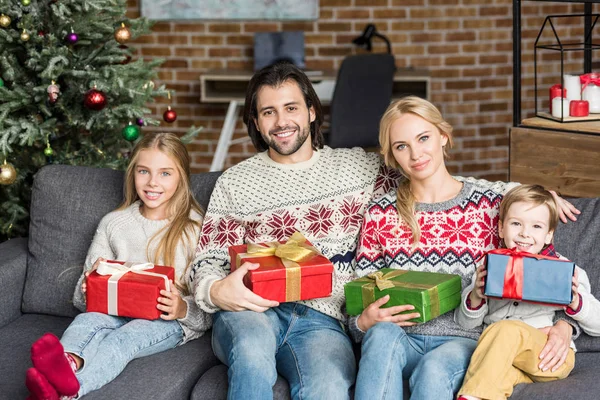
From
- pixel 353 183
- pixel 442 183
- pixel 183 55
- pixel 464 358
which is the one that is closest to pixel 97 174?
pixel 353 183

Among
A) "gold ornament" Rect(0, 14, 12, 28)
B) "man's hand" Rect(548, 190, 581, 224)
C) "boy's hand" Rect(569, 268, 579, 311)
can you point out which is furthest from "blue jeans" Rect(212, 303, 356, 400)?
"gold ornament" Rect(0, 14, 12, 28)

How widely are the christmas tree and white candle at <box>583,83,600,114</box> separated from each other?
1538mm

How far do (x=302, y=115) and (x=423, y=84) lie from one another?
2.80 metres

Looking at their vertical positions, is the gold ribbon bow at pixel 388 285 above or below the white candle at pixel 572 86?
below

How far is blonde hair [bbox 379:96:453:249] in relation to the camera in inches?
94.4

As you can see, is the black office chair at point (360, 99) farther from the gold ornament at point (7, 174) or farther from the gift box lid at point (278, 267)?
the gift box lid at point (278, 267)

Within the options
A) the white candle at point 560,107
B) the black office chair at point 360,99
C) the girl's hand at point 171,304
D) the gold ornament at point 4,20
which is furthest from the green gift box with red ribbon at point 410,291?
the black office chair at point 360,99

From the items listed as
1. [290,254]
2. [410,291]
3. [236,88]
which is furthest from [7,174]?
[236,88]

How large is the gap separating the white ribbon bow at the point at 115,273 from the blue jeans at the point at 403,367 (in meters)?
0.60

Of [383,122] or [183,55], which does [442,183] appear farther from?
[183,55]

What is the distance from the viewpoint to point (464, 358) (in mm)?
2184

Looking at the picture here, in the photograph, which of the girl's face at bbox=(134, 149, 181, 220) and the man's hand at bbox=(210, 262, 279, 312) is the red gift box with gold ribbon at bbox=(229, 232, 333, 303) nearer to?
the man's hand at bbox=(210, 262, 279, 312)

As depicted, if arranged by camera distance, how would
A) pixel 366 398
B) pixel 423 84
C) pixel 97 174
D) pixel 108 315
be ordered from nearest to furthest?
pixel 366 398 → pixel 108 315 → pixel 97 174 → pixel 423 84

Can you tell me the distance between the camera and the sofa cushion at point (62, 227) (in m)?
2.79
